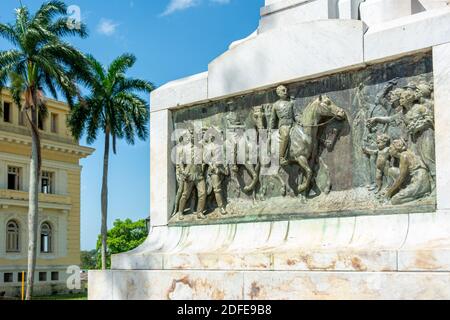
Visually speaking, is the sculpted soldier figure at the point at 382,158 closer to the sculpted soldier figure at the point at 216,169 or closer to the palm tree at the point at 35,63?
the sculpted soldier figure at the point at 216,169

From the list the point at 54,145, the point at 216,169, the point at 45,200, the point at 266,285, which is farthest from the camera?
the point at 54,145

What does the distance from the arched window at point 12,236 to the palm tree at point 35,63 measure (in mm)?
→ 11297

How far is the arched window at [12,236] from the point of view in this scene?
1563 inches

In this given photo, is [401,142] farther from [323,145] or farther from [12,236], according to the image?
[12,236]

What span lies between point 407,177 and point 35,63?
2234 centimetres

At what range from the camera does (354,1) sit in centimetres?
1066

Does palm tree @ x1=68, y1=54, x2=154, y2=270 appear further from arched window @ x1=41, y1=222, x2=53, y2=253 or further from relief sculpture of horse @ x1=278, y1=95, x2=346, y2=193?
relief sculpture of horse @ x1=278, y1=95, x2=346, y2=193

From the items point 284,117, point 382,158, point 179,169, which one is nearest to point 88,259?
point 179,169

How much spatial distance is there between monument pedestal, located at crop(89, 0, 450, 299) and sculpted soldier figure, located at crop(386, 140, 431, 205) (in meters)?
0.18

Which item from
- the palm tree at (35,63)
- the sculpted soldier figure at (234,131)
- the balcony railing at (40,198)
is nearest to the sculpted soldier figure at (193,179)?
the sculpted soldier figure at (234,131)

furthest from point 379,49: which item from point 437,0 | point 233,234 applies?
point 233,234

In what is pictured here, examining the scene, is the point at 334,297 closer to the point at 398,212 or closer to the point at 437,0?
the point at 398,212

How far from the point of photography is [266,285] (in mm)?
9508

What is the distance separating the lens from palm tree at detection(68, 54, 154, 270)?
33.4 metres
